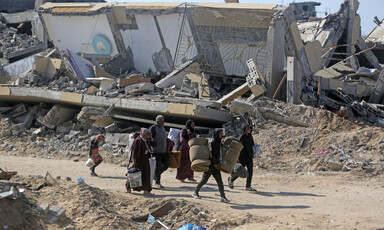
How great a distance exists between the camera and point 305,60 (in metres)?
18.1

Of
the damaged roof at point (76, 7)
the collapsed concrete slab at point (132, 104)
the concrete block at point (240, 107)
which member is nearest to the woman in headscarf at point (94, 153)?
the collapsed concrete slab at point (132, 104)

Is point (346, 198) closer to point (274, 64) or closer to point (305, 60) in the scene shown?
point (274, 64)

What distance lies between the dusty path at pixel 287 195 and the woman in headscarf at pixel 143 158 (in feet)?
1.24

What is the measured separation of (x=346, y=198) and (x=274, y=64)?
782 cm

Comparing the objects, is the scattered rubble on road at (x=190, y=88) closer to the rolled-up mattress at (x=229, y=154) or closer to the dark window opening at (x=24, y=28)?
the rolled-up mattress at (x=229, y=154)

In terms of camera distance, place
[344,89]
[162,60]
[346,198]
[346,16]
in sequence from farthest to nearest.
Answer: [346,16]
[162,60]
[344,89]
[346,198]

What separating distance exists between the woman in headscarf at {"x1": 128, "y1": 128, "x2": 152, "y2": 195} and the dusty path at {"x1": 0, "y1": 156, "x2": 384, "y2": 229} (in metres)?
Result: 0.38

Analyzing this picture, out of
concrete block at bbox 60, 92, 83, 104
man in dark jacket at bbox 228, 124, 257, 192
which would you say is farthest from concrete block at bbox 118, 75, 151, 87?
man in dark jacket at bbox 228, 124, 257, 192

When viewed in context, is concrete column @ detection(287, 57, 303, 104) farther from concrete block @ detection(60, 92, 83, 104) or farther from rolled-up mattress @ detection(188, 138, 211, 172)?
rolled-up mattress @ detection(188, 138, 211, 172)

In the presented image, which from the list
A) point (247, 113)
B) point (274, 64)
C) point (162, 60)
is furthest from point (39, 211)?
point (162, 60)

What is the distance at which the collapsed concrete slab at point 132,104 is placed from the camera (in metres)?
14.3

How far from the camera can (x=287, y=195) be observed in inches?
377

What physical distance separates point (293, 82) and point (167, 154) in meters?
6.42

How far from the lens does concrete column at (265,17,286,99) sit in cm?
1625
